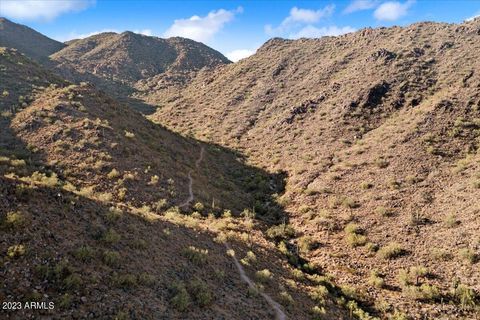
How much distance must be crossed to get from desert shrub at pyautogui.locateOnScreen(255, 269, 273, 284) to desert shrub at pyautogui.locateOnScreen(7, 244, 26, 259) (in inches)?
457

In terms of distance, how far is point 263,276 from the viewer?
19.8 meters

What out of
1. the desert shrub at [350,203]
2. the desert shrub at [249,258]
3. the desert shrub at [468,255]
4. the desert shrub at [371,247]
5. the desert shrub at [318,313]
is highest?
the desert shrub at [350,203]

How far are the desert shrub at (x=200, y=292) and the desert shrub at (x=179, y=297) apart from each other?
417mm

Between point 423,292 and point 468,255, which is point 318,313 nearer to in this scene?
point 423,292

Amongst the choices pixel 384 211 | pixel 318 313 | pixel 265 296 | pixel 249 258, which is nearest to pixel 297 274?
pixel 249 258

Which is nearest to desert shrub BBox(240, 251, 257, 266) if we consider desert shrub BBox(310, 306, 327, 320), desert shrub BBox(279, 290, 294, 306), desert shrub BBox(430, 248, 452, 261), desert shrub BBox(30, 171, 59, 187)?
desert shrub BBox(279, 290, 294, 306)

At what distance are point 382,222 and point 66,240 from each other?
22.2m

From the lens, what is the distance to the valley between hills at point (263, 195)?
14.8m

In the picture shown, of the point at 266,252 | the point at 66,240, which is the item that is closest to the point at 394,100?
the point at 266,252

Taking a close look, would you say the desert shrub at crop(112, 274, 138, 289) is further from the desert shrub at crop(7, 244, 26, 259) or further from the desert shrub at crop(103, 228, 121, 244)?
the desert shrub at crop(7, 244, 26, 259)

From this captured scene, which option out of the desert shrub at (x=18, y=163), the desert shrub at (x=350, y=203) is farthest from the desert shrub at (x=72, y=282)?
the desert shrub at (x=350, y=203)

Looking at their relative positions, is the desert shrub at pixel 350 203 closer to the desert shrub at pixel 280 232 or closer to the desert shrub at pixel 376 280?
the desert shrub at pixel 280 232

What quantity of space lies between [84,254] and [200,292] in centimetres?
516

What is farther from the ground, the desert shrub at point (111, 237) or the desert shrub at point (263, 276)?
the desert shrub at point (111, 237)
